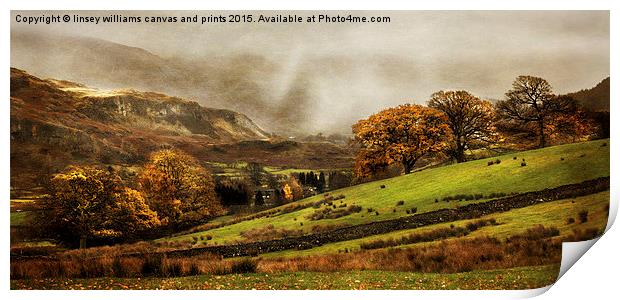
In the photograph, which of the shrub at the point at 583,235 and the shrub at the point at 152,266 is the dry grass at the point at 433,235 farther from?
the shrub at the point at 152,266

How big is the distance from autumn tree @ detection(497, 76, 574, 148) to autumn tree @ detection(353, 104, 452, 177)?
0.80m

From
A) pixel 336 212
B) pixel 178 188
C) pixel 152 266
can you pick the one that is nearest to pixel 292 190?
pixel 336 212

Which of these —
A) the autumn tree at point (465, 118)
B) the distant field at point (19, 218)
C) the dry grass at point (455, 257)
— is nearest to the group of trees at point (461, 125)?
the autumn tree at point (465, 118)

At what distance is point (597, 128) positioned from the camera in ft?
28.5

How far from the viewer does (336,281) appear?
858 centimetres

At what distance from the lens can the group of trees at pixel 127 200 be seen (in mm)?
8812

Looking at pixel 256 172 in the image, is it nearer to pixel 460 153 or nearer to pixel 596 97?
Answer: pixel 460 153

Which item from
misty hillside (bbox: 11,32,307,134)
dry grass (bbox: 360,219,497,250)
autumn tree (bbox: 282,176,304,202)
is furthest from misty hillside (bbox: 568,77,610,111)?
autumn tree (bbox: 282,176,304,202)

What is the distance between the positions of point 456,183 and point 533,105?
52.7 inches

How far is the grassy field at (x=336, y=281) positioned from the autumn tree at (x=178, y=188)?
80 cm

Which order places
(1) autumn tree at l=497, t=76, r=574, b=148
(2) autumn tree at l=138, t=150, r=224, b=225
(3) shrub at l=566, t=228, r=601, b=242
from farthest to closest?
(2) autumn tree at l=138, t=150, r=224, b=225, (1) autumn tree at l=497, t=76, r=574, b=148, (3) shrub at l=566, t=228, r=601, b=242

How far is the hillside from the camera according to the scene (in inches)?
347

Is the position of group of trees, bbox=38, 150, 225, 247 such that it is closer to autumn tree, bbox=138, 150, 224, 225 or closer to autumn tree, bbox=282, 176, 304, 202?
autumn tree, bbox=138, 150, 224, 225

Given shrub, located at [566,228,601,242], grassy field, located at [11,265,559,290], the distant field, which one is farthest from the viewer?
the distant field
